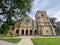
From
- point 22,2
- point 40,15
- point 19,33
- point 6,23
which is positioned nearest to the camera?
point 22,2

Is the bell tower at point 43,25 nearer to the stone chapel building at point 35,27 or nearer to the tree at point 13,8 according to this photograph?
the stone chapel building at point 35,27

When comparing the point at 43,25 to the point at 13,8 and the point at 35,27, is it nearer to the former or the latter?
the point at 35,27

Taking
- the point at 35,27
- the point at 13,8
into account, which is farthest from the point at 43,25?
the point at 13,8

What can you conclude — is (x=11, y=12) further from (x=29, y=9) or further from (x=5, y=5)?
(x=29, y=9)

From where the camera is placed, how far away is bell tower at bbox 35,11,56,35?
1816 inches

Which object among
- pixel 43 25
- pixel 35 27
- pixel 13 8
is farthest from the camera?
pixel 35 27

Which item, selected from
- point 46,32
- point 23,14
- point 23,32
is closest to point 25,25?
point 23,32

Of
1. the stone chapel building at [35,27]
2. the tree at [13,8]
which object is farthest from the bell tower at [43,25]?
the tree at [13,8]

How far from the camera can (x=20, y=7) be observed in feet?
41.1

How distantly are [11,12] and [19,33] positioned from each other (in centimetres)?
3364

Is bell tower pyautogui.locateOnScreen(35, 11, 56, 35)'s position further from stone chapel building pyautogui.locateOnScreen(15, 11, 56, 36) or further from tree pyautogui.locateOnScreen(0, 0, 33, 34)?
tree pyautogui.locateOnScreen(0, 0, 33, 34)

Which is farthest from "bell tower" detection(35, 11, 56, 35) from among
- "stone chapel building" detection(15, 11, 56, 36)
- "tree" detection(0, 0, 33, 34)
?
"tree" detection(0, 0, 33, 34)

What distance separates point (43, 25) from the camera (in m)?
47.3

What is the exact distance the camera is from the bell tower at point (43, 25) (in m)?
46.1
